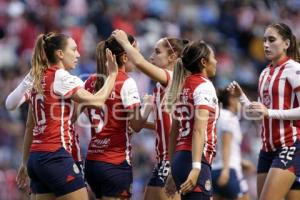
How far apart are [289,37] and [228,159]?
132 inches

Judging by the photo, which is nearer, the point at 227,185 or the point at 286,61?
the point at 286,61

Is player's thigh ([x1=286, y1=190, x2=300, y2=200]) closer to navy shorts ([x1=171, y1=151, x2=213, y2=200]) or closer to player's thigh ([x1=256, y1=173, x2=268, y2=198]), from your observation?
player's thigh ([x1=256, y1=173, x2=268, y2=198])

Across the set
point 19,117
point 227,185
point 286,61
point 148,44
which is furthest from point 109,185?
point 148,44

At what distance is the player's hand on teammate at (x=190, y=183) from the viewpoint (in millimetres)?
8516

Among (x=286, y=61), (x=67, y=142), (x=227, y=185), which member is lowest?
(x=227, y=185)

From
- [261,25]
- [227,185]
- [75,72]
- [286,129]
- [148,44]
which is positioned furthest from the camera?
[261,25]

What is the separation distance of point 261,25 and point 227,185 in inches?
352

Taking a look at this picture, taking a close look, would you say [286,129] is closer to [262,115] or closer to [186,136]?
[262,115]

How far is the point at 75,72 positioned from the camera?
55.5 ft

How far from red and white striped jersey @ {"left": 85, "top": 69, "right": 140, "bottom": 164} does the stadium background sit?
5366mm

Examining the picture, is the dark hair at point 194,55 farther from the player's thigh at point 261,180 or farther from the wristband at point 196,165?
the player's thigh at point 261,180

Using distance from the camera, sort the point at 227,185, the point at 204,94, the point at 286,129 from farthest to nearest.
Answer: the point at 227,185 < the point at 286,129 < the point at 204,94

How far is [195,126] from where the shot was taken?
342 inches

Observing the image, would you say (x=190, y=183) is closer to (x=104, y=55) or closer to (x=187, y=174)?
(x=187, y=174)
